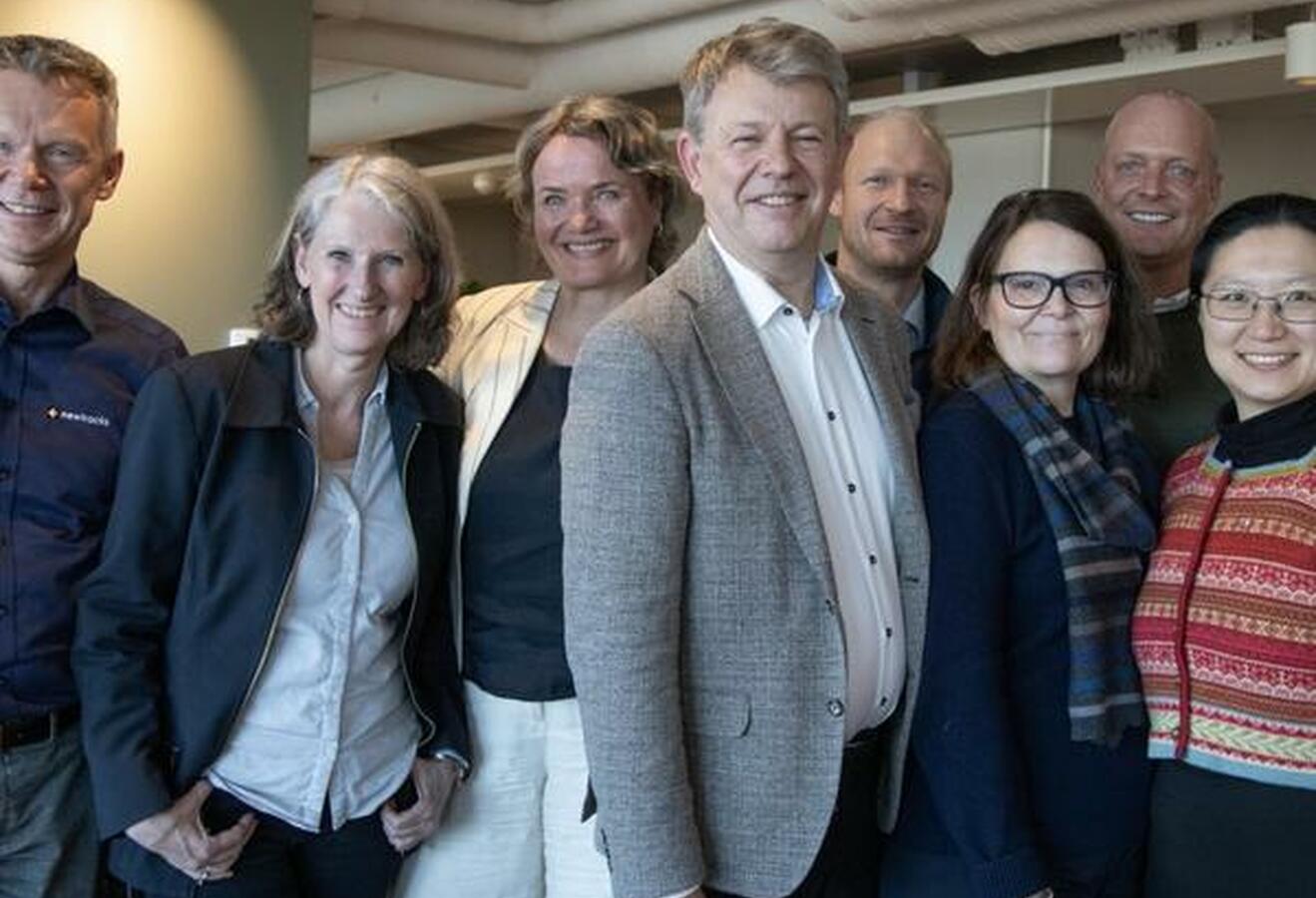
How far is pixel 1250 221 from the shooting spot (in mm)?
2225

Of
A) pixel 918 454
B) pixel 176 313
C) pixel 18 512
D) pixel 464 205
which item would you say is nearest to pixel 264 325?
pixel 18 512

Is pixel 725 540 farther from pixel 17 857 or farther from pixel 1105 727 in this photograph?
pixel 17 857

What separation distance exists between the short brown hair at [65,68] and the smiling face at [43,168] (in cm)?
1

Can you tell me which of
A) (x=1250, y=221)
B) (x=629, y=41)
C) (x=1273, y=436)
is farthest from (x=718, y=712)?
(x=629, y=41)

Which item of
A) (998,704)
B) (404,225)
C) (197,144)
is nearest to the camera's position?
(998,704)

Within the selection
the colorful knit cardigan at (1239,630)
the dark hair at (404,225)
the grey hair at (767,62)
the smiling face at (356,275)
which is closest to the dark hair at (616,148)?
the dark hair at (404,225)

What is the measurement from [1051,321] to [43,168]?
1.63 meters

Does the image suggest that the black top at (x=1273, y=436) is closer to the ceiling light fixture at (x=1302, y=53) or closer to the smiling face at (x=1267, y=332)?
the smiling face at (x=1267, y=332)

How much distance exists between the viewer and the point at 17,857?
85.6 inches

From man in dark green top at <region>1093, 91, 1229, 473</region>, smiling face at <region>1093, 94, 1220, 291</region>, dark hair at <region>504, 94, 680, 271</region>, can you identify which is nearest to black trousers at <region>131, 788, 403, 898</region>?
dark hair at <region>504, 94, 680, 271</region>

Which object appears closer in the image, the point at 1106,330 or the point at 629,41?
the point at 1106,330

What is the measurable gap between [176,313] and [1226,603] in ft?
11.8

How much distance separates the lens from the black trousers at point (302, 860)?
6.93 ft

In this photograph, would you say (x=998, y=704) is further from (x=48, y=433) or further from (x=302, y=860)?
(x=48, y=433)
